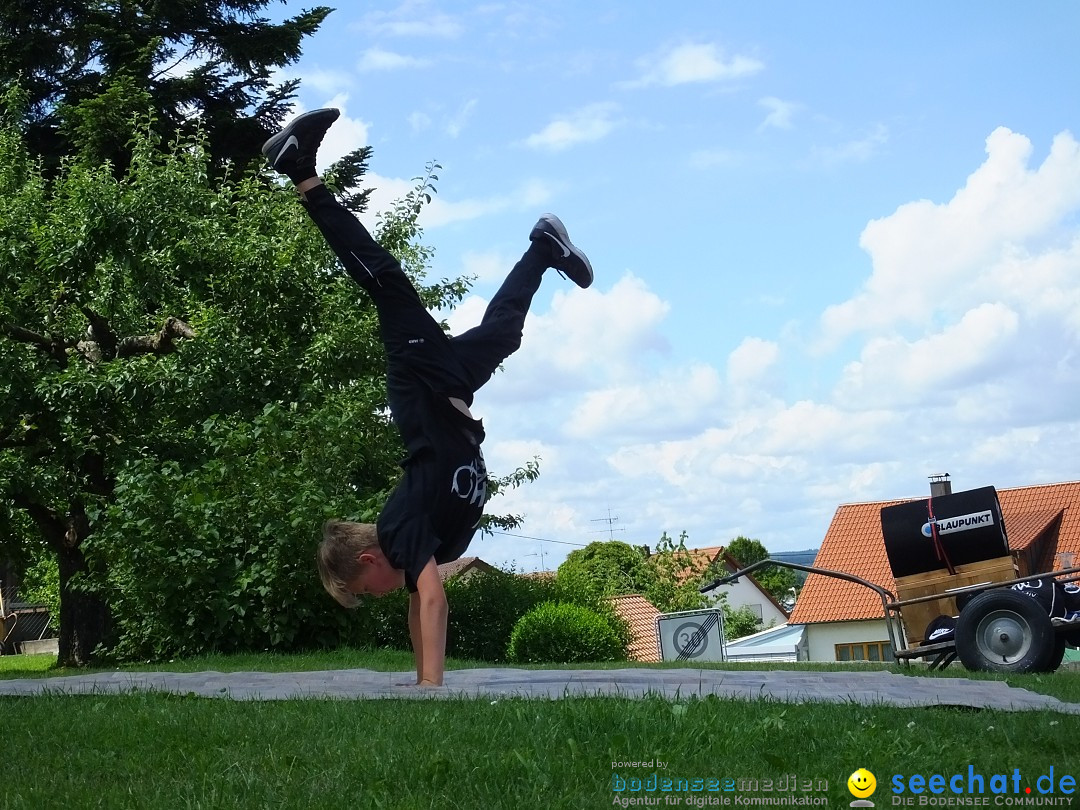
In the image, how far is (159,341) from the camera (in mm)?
17125

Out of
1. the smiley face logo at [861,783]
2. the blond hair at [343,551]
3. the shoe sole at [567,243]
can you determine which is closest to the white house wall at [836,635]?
the shoe sole at [567,243]

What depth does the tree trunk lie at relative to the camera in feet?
58.6

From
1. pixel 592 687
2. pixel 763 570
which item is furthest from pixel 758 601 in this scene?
pixel 592 687

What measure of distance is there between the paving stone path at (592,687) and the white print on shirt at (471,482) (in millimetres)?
1035

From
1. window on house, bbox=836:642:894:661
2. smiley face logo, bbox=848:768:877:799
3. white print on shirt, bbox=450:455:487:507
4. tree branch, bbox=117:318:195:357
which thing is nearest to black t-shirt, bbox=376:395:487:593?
white print on shirt, bbox=450:455:487:507

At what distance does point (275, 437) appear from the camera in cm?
1248

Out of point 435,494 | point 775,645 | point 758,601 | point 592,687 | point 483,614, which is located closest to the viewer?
point 592,687

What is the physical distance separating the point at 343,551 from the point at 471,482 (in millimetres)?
791

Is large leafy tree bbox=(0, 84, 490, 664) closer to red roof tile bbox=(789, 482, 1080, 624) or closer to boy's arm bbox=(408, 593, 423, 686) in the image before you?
boy's arm bbox=(408, 593, 423, 686)

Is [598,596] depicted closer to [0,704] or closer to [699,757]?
[0,704]

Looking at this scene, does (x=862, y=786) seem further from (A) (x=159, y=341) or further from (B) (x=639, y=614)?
(B) (x=639, y=614)

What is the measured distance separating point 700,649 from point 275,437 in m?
7.27

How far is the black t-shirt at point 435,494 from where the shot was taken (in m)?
6.27

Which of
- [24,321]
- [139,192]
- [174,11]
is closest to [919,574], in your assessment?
[139,192]
